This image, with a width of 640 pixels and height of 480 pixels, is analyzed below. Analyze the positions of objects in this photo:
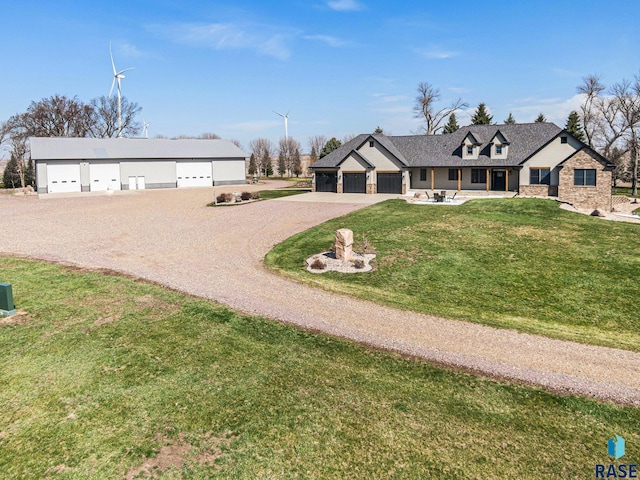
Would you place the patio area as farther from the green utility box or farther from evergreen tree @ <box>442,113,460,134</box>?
evergreen tree @ <box>442,113,460,134</box>

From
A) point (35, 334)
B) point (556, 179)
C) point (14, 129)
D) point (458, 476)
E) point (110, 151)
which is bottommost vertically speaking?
point (458, 476)

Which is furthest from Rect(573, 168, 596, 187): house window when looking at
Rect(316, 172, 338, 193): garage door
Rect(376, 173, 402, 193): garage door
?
Rect(316, 172, 338, 193): garage door

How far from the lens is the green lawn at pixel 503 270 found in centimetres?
1329

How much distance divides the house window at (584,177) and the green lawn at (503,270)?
1092 cm

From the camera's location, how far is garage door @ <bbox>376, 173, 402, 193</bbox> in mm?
42906

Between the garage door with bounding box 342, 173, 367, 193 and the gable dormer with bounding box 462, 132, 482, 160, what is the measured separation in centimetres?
959

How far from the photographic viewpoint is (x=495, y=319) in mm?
12867

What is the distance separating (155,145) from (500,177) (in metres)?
43.8

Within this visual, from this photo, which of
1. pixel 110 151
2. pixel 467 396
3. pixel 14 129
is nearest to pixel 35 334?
pixel 467 396

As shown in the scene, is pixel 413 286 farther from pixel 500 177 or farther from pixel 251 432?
pixel 500 177

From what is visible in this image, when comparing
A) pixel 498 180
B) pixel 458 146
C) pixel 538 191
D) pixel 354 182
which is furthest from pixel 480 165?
pixel 354 182

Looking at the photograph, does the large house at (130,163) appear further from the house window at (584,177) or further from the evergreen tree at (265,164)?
the house window at (584,177)

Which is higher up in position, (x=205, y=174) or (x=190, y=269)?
(x=205, y=174)

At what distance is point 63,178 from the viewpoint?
5275cm
